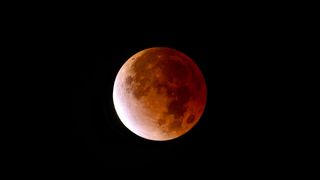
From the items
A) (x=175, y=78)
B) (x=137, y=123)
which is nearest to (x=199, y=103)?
(x=175, y=78)

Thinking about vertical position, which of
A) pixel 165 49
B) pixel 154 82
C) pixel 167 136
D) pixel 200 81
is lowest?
pixel 167 136

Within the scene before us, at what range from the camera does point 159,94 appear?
16.6 ft

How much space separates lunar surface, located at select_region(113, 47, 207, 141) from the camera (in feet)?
16.7

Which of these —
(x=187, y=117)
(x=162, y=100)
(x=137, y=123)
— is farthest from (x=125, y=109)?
(x=187, y=117)

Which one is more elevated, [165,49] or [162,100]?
[165,49]

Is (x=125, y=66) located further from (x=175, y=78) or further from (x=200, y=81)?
(x=200, y=81)

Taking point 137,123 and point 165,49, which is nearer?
point 137,123

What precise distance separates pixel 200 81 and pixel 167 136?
115 cm

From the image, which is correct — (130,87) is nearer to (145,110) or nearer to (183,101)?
(145,110)

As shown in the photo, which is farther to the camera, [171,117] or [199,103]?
[199,103]

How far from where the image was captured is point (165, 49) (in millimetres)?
5723

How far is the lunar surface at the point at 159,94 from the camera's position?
5094 millimetres

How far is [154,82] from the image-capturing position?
5.09 m

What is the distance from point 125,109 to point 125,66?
0.81 meters
